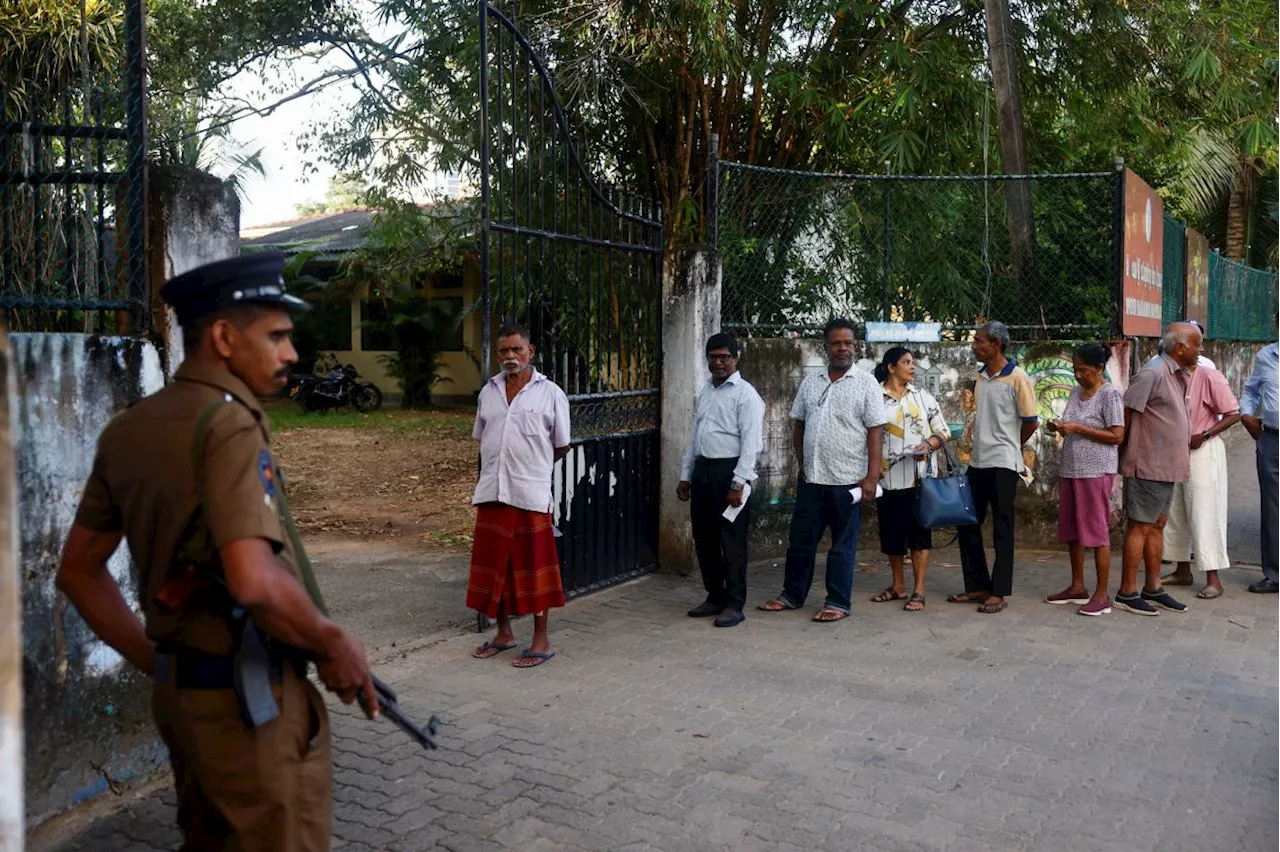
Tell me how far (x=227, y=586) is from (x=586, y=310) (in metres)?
5.32

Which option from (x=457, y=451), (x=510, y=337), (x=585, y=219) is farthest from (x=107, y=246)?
(x=457, y=451)

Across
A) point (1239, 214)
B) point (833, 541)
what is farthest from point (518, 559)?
point (1239, 214)

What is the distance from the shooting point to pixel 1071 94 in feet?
40.5

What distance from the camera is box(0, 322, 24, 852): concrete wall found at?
148 cm

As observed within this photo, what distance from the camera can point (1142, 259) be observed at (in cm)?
1013

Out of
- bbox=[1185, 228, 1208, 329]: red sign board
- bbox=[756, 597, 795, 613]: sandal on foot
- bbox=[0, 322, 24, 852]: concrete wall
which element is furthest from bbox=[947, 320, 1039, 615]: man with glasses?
bbox=[1185, 228, 1208, 329]: red sign board

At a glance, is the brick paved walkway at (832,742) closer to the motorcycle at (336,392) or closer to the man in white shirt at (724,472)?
the man in white shirt at (724,472)

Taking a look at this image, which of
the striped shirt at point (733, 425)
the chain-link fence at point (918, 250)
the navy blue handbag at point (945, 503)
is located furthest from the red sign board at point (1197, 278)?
the striped shirt at point (733, 425)

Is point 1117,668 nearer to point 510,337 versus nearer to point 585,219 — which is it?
point 510,337

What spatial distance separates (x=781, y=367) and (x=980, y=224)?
90.8 inches

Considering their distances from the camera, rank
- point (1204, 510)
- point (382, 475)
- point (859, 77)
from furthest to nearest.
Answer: point (382, 475) < point (859, 77) < point (1204, 510)

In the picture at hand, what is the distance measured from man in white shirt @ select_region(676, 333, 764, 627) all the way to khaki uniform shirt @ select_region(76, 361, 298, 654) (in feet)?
14.9

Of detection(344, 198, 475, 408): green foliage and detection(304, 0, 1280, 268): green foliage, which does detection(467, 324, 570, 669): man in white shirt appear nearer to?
detection(304, 0, 1280, 268): green foliage

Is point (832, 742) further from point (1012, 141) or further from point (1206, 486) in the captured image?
point (1012, 141)
